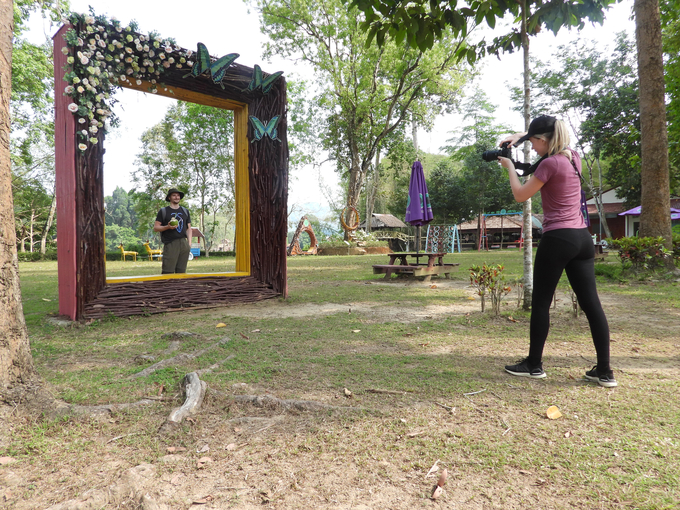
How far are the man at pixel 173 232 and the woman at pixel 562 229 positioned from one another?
5368 mm

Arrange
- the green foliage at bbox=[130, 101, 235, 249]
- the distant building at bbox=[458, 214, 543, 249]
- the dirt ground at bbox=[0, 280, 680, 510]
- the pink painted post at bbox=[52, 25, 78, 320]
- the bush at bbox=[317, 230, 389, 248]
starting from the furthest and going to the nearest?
the distant building at bbox=[458, 214, 543, 249] → the bush at bbox=[317, 230, 389, 248] → the green foliage at bbox=[130, 101, 235, 249] → the pink painted post at bbox=[52, 25, 78, 320] → the dirt ground at bbox=[0, 280, 680, 510]

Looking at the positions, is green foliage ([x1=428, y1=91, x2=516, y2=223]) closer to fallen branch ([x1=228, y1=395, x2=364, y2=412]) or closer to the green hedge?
the green hedge

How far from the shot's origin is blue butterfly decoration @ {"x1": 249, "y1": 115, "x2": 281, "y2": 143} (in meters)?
6.66

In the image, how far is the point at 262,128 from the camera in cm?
670

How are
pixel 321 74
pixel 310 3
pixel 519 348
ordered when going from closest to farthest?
pixel 519 348 → pixel 310 3 → pixel 321 74

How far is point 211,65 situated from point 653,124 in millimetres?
9108

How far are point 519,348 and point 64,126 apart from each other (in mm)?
5737

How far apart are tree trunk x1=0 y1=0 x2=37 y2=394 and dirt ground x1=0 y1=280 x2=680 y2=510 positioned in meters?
0.20

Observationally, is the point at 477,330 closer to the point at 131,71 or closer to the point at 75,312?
the point at 75,312

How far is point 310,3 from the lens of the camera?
2280 centimetres

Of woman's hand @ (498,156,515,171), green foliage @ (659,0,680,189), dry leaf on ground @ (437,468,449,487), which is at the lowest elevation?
dry leaf on ground @ (437,468,449,487)

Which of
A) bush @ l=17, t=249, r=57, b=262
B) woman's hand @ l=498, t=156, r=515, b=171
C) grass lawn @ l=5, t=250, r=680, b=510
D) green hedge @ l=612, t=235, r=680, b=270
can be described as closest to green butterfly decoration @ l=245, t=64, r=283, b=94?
grass lawn @ l=5, t=250, r=680, b=510

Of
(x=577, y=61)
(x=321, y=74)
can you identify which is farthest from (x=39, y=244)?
(x=577, y=61)

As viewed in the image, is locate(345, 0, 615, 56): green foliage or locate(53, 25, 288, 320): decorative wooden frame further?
locate(53, 25, 288, 320): decorative wooden frame
